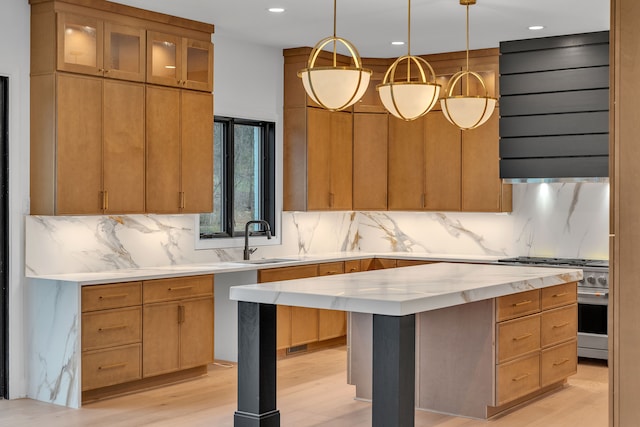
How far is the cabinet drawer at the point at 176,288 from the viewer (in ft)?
18.9

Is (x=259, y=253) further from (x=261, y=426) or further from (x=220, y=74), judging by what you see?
(x=261, y=426)

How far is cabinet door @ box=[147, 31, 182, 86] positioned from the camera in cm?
605

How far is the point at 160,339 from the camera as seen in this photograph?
19.2ft

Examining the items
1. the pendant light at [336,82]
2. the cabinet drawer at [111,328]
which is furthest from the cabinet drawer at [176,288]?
the pendant light at [336,82]

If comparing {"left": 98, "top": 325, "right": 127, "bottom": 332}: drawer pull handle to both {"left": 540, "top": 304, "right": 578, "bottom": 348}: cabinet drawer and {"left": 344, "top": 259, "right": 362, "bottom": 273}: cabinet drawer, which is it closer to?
{"left": 344, "top": 259, "right": 362, "bottom": 273}: cabinet drawer

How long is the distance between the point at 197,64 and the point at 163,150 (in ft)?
2.53

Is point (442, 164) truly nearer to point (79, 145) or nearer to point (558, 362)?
point (558, 362)

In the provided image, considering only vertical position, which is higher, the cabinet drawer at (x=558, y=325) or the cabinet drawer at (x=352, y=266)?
the cabinet drawer at (x=352, y=266)

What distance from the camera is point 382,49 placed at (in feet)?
24.9

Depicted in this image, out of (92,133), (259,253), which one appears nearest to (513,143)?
(259,253)

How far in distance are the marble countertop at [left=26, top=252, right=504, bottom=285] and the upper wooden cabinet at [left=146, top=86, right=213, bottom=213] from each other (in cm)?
45

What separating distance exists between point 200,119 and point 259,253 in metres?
1.47

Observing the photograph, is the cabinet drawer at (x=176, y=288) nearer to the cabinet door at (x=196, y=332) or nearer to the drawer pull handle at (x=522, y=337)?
the cabinet door at (x=196, y=332)

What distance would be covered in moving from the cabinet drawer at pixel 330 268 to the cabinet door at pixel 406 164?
36.2 inches
